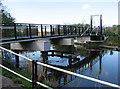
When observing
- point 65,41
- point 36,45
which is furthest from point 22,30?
point 65,41

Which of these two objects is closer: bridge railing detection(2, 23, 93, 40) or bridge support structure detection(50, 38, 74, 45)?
bridge railing detection(2, 23, 93, 40)

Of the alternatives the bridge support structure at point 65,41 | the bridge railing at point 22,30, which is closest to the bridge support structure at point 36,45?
the bridge railing at point 22,30

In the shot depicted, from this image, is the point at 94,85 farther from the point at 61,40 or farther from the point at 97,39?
the point at 97,39

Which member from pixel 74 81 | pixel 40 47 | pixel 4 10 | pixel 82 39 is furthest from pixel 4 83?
pixel 82 39

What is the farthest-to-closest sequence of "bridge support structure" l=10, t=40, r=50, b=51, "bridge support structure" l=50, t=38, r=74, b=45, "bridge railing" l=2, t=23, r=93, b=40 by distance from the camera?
"bridge support structure" l=50, t=38, r=74, b=45 → "bridge support structure" l=10, t=40, r=50, b=51 → "bridge railing" l=2, t=23, r=93, b=40

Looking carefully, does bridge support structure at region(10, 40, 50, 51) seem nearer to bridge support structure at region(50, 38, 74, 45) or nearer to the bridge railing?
the bridge railing

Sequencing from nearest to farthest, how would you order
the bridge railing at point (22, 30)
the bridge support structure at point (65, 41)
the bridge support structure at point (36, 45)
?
the bridge railing at point (22, 30) → the bridge support structure at point (36, 45) → the bridge support structure at point (65, 41)

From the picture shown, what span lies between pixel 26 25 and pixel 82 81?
688cm

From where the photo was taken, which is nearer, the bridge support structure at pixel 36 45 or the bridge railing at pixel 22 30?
the bridge railing at pixel 22 30

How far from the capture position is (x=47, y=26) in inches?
555

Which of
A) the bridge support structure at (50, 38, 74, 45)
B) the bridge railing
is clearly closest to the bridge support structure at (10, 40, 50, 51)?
the bridge railing

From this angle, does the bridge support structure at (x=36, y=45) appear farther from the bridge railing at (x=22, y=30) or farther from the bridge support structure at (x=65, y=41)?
the bridge support structure at (x=65, y=41)

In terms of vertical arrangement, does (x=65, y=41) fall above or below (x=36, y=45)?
above

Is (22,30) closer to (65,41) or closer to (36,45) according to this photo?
(36,45)
